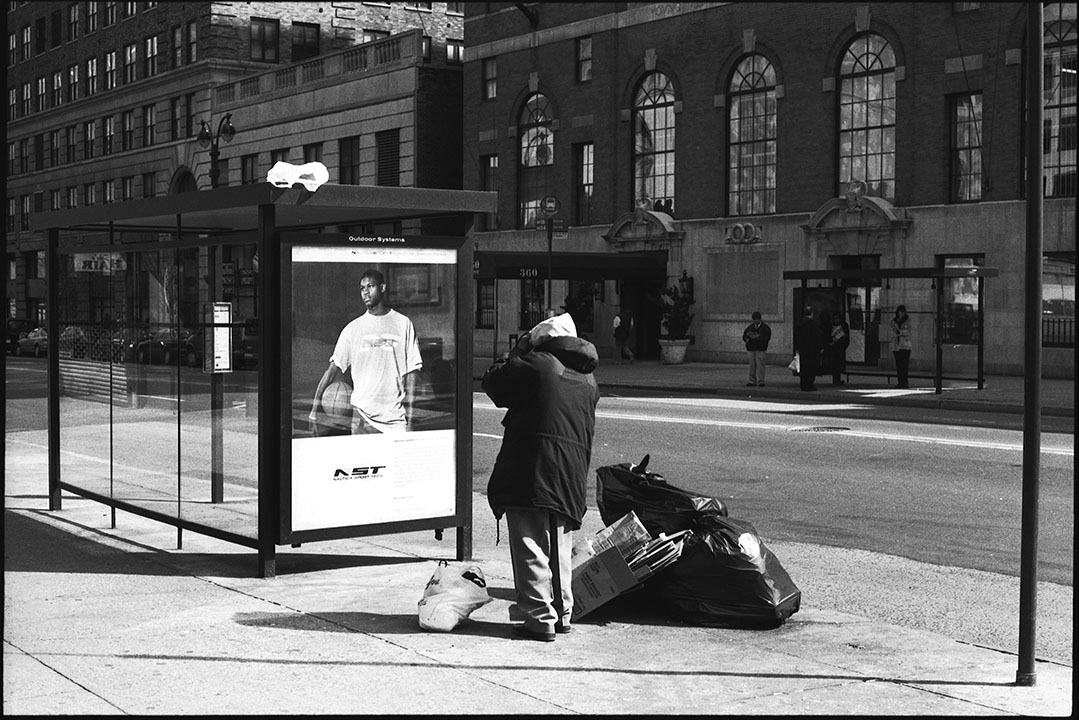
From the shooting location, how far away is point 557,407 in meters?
7.13

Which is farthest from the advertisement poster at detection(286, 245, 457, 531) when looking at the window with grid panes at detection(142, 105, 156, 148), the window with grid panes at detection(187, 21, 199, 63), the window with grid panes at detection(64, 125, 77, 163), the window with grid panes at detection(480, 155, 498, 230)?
the window with grid panes at detection(64, 125, 77, 163)

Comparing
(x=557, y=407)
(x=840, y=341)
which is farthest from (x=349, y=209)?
(x=840, y=341)

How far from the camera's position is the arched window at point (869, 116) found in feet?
116

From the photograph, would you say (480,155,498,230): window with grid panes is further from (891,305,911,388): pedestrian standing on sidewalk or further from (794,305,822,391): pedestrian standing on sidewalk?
(891,305,911,388): pedestrian standing on sidewalk

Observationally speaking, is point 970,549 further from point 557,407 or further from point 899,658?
point 557,407

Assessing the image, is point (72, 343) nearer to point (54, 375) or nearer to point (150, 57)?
point (54, 375)

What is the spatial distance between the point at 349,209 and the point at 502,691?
13.8ft

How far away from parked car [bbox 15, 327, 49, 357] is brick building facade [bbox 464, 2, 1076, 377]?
20006 millimetres

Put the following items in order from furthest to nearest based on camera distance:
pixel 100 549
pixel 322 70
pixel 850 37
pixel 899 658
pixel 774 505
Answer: pixel 322 70 < pixel 850 37 < pixel 774 505 < pixel 100 549 < pixel 899 658

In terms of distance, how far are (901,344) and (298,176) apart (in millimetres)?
22017

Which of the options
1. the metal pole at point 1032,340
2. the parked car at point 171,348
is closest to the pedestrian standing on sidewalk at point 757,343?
the parked car at point 171,348

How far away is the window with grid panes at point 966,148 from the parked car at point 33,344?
38316 millimetres

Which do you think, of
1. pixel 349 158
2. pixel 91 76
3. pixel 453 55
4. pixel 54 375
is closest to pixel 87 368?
pixel 54 375

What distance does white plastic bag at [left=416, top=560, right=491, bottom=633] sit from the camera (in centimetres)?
714
